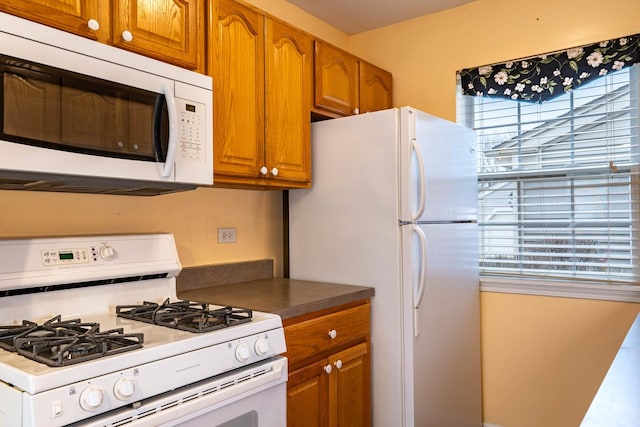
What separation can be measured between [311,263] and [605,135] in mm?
1682

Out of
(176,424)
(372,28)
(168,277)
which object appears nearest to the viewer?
(176,424)

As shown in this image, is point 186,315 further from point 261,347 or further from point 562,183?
point 562,183

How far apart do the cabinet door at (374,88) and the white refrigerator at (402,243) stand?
510mm

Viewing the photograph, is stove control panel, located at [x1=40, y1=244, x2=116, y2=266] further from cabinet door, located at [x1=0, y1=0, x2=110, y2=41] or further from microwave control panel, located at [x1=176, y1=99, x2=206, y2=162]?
cabinet door, located at [x1=0, y1=0, x2=110, y2=41]

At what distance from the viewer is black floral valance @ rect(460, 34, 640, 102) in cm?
242

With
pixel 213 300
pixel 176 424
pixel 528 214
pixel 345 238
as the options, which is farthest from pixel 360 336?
pixel 528 214

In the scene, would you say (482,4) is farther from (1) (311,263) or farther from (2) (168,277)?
(2) (168,277)

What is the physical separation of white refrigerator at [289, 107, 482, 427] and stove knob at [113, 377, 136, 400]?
1.32 meters

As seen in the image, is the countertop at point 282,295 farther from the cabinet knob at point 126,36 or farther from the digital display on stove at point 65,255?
the cabinet knob at point 126,36

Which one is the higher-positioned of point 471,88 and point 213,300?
point 471,88

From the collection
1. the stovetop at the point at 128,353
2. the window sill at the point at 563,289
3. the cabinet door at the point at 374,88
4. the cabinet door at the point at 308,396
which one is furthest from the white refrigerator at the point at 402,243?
the stovetop at the point at 128,353

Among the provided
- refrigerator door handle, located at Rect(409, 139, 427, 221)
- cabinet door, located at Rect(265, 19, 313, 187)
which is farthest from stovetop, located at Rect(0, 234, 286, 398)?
refrigerator door handle, located at Rect(409, 139, 427, 221)

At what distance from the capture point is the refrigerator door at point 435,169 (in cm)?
217

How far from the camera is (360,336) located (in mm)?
2197
